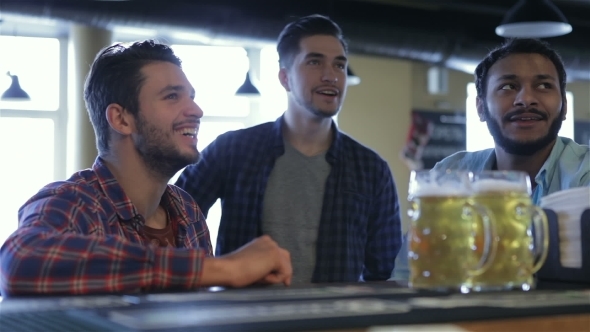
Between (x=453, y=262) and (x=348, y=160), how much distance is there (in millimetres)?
1872

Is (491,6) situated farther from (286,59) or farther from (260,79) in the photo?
(286,59)

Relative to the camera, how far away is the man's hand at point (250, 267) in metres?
1.56

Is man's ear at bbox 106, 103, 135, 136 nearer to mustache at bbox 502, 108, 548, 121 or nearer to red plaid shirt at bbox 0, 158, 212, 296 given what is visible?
red plaid shirt at bbox 0, 158, 212, 296

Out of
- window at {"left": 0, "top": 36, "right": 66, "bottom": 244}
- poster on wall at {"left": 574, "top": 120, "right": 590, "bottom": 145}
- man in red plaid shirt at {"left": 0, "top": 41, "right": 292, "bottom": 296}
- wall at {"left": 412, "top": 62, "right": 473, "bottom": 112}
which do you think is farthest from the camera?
poster on wall at {"left": 574, "top": 120, "right": 590, "bottom": 145}

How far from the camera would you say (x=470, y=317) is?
1067 mm

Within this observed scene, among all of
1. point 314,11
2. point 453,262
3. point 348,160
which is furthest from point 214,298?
point 314,11

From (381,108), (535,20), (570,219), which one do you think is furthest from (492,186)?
(381,108)

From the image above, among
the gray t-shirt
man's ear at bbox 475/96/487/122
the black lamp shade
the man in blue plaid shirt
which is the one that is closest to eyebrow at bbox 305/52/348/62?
the man in blue plaid shirt

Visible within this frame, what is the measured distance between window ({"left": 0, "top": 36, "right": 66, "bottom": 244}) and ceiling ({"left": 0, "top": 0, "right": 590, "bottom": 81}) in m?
2.62

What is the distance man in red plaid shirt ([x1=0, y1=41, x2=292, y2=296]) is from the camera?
1.52 metres

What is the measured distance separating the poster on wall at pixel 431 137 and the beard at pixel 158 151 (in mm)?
7665

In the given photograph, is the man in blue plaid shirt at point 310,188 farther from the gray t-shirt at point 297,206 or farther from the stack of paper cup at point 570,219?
the stack of paper cup at point 570,219

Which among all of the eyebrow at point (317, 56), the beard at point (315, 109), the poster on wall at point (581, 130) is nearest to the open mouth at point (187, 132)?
the beard at point (315, 109)

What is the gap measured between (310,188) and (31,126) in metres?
6.46
